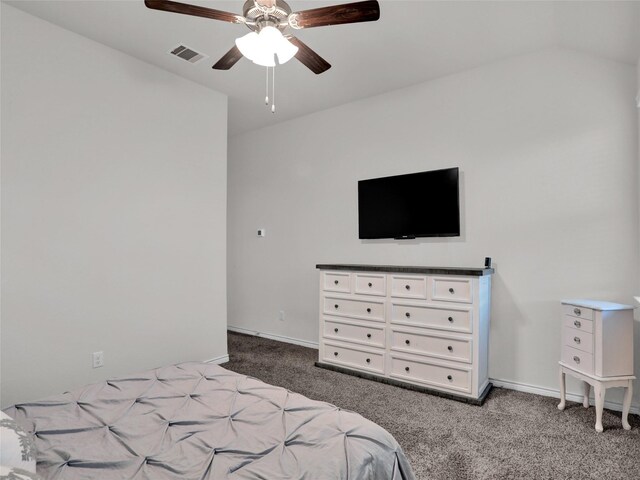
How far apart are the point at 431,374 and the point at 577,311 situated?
1.18 m

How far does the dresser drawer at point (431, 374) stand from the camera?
288 centimetres

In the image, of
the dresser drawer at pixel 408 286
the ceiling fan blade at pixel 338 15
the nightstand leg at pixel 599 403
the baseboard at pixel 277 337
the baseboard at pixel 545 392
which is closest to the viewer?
the ceiling fan blade at pixel 338 15

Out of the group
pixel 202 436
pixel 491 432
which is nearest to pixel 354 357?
pixel 491 432

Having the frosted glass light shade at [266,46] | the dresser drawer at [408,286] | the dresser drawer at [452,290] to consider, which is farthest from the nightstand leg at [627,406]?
the frosted glass light shade at [266,46]

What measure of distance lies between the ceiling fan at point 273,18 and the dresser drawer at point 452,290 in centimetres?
200

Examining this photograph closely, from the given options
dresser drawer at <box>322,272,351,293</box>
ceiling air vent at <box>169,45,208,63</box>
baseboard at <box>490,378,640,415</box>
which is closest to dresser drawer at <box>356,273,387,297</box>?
dresser drawer at <box>322,272,351,293</box>

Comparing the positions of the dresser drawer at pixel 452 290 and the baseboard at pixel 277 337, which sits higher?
the dresser drawer at pixel 452 290

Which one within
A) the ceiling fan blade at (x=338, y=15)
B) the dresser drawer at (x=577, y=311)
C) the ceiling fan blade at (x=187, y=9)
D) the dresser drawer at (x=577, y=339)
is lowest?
the dresser drawer at (x=577, y=339)

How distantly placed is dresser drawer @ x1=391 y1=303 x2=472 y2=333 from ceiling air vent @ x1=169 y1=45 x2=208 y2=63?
2.74m

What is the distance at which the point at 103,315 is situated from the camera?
9.50 ft

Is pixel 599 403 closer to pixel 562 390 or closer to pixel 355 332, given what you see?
pixel 562 390

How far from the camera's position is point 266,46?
76.6 inches

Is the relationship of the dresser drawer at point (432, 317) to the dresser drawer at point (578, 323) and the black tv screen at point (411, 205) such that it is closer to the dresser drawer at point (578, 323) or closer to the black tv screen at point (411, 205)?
the dresser drawer at point (578, 323)

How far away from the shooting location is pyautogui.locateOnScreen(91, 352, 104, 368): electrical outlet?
283cm
